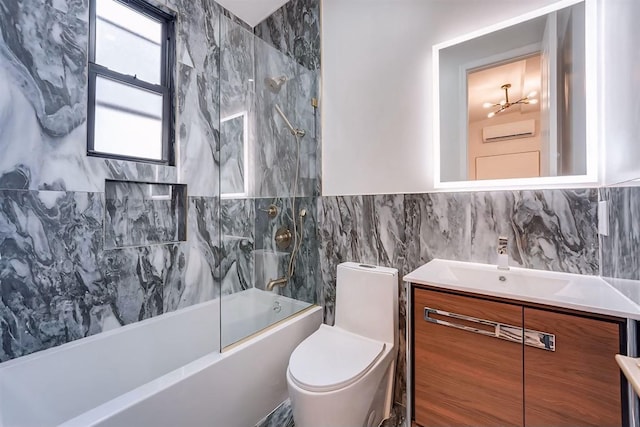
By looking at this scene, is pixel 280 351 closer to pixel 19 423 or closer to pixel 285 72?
pixel 19 423

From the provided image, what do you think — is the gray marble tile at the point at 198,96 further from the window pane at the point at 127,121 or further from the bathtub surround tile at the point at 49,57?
the bathtub surround tile at the point at 49,57

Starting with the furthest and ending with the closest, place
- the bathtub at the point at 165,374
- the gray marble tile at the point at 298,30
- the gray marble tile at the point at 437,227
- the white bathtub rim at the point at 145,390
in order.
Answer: the gray marble tile at the point at 298,30
the gray marble tile at the point at 437,227
the bathtub at the point at 165,374
the white bathtub rim at the point at 145,390

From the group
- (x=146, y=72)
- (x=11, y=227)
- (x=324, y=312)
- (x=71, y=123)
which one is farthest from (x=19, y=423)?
(x=146, y=72)

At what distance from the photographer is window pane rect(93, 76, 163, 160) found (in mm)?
1624

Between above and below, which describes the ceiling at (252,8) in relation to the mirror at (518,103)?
above

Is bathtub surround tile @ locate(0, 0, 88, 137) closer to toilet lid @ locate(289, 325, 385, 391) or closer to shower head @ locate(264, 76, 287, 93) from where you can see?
shower head @ locate(264, 76, 287, 93)

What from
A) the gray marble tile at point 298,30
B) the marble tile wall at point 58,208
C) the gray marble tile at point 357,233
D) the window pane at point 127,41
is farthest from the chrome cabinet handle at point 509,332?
the window pane at point 127,41

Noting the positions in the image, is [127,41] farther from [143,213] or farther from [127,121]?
[143,213]

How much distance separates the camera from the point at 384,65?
5.57 ft

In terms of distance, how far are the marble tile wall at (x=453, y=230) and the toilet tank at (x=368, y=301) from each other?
11cm

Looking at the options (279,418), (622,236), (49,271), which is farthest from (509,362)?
(49,271)

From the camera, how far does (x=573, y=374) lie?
33.5 inches

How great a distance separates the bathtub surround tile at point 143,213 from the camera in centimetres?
161

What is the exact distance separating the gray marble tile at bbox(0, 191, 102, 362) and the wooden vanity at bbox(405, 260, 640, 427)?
1.77 metres
